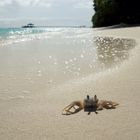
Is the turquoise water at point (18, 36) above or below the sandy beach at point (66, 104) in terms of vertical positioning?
below

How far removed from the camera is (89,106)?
256 inches

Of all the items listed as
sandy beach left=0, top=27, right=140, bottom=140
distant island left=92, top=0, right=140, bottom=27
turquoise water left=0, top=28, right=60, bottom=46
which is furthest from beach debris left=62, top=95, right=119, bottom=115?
distant island left=92, top=0, right=140, bottom=27

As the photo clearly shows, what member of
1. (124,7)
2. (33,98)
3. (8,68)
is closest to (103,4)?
(124,7)

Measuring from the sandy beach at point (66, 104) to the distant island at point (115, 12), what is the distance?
3666 cm

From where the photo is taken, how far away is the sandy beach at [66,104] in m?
5.44

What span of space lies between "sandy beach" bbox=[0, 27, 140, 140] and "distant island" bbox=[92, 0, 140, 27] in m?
36.7

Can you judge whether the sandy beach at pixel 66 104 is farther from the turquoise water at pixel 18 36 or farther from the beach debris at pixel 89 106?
the turquoise water at pixel 18 36

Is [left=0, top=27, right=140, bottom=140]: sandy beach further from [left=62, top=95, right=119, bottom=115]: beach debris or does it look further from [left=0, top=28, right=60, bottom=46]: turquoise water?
[left=0, top=28, right=60, bottom=46]: turquoise water

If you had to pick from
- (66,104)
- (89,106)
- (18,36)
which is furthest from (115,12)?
(89,106)

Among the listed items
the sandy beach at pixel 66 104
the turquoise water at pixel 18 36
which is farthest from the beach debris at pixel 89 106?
the turquoise water at pixel 18 36

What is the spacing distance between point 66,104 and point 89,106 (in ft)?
2.07

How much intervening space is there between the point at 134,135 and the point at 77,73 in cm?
556

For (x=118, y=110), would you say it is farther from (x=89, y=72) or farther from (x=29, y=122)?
(x=89, y=72)

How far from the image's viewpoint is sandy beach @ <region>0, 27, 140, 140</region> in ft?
17.8
